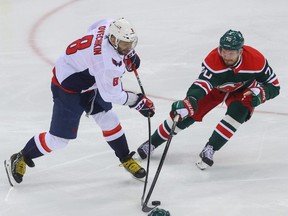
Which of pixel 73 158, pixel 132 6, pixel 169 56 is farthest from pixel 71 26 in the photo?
pixel 73 158

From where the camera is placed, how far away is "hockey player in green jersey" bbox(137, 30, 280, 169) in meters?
3.71

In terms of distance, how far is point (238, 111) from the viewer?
156 inches

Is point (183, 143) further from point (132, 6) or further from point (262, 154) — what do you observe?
point (132, 6)

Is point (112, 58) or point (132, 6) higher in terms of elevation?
point (112, 58)

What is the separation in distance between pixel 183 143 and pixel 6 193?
1.24 metres

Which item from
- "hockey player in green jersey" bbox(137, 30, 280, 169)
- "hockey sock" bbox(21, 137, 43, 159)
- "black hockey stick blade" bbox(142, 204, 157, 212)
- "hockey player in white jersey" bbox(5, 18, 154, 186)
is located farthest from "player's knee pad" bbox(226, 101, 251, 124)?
"hockey sock" bbox(21, 137, 43, 159)

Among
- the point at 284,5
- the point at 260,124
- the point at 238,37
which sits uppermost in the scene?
the point at 238,37

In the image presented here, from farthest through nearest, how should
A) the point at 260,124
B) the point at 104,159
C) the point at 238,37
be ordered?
1. the point at 260,124
2. the point at 104,159
3. the point at 238,37

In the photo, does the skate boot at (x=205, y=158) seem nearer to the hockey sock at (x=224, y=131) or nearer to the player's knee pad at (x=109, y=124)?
the hockey sock at (x=224, y=131)

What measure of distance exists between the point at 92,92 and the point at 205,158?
80 cm

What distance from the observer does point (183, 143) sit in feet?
14.5

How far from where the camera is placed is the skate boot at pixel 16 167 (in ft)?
12.4


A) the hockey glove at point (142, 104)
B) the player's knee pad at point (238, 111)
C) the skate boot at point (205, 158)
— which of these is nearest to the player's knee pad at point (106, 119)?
the hockey glove at point (142, 104)

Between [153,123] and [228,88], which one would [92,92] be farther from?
[153,123]
